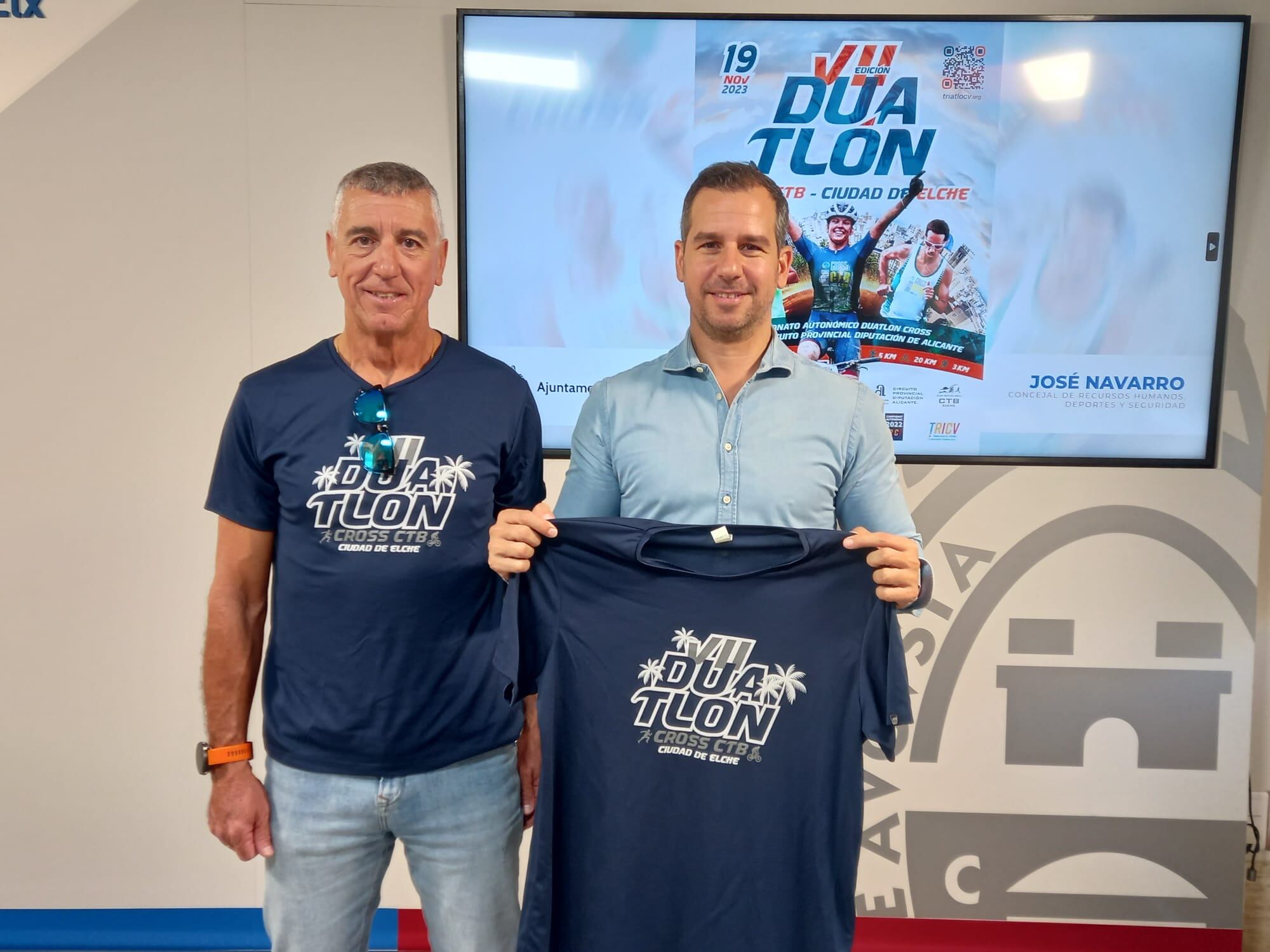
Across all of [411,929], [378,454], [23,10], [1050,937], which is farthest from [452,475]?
[1050,937]

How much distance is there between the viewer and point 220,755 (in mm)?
1433

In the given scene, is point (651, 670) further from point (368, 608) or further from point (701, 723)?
point (368, 608)

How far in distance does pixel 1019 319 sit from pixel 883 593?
4.52 feet

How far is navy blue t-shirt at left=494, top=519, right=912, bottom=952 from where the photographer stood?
1.35 metres

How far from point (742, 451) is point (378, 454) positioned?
1.89ft

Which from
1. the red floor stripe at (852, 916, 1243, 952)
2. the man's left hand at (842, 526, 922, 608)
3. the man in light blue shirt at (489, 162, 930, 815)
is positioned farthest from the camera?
the red floor stripe at (852, 916, 1243, 952)

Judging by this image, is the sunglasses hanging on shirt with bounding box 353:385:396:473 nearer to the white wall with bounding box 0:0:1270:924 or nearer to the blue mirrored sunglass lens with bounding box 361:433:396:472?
the blue mirrored sunglass lens with bounding box 361:433:396:472

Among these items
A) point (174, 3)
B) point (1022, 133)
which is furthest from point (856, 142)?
point (174, 3)

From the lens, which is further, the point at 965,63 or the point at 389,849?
the point at 965,63

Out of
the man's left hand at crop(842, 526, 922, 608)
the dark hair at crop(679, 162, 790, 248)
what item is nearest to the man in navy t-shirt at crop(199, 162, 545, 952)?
the dark hair at crop(679, 162, 790, 248)

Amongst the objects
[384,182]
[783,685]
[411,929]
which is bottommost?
[411,929]

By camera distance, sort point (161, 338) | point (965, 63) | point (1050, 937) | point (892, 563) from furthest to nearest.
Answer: point (1050, 937)
point (161, 338)
point (965, 63)
point (892, 563)

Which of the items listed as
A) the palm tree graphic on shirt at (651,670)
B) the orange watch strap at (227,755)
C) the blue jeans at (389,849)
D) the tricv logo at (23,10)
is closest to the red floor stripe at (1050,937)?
the blue jeans at (389,849)

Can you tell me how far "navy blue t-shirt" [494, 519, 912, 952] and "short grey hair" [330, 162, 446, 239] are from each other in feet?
1.91
